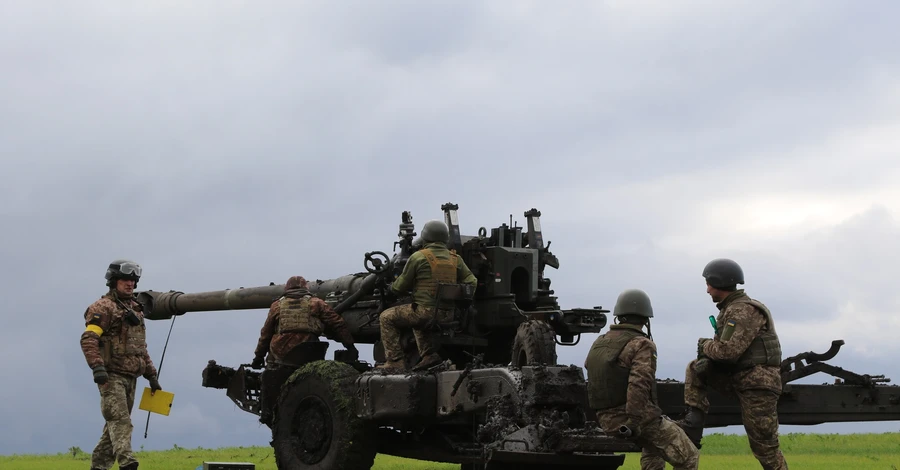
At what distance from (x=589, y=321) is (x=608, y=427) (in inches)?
173

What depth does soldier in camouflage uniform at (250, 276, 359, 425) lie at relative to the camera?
12.5 m

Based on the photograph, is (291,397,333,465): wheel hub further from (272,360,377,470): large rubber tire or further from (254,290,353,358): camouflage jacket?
(254,290,353,358): camouflage jacket

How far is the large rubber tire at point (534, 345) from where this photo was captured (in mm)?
10516

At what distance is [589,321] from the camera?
1254 centimetres

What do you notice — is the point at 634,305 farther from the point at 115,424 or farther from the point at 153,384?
the point at 153,384

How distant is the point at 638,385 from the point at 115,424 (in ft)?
18.9

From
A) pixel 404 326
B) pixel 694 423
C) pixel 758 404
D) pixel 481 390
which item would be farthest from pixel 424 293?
pixel 758 404

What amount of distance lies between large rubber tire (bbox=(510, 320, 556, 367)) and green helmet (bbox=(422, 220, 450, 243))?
1.68m

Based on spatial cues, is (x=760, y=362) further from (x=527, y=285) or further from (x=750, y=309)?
(x=527, y=285)

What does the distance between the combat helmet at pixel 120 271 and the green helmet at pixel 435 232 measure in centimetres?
314

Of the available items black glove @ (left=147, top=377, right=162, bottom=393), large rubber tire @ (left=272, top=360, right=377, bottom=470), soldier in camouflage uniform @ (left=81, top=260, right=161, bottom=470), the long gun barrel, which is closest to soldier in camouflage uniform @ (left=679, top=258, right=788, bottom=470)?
large rubber tire @ (left=272, top=360, right=377, bottom=470)

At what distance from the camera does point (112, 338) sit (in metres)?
11.3

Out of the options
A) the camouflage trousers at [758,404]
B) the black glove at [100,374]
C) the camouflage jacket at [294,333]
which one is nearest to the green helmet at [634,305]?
the camouflage trousers at [758,404]

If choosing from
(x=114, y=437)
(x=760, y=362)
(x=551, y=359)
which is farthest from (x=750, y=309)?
(x=114, y=437)
